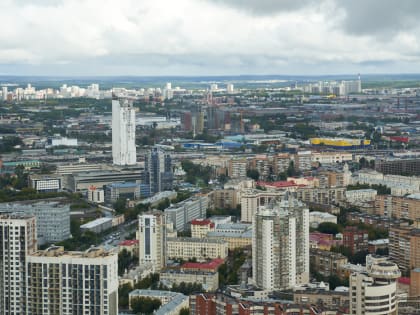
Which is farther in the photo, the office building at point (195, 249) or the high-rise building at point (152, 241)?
the office building at point (195, 249)

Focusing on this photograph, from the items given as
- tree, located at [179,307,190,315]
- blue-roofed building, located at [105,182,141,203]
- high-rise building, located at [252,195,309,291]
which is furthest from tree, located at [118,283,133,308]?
blue-roofed building, located at [105,182,141,203]

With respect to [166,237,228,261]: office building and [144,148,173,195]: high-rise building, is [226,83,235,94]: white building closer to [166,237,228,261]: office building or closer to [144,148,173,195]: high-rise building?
[144,148,173,195]: high-rise building

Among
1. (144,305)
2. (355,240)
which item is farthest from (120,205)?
(144,305)

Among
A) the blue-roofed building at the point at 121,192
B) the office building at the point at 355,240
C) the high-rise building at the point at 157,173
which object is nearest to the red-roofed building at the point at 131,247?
the office building at the point at 355,240

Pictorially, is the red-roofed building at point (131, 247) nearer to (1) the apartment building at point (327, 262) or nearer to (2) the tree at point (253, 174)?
(1) the apartment building at point (327, 262)

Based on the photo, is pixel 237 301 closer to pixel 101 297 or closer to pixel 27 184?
pixel 101 297

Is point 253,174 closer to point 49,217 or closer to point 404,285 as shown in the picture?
point 49,217
